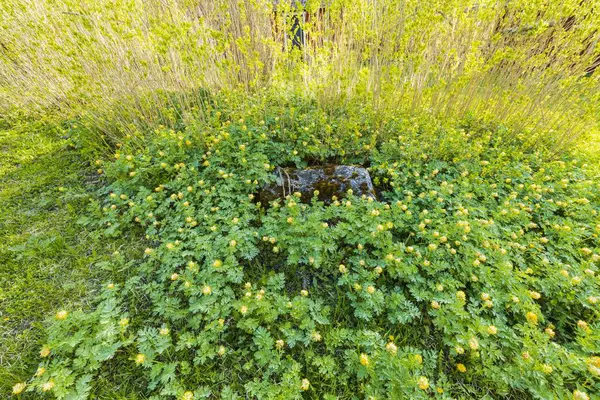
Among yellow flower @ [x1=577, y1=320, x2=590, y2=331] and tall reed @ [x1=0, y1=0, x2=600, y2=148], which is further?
tall reed @ [x1=0, y1=0, x2=600, y2=148]

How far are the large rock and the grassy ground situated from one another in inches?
56.7

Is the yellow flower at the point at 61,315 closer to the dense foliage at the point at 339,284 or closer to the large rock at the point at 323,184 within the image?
the dense foliage at the point at 339,284

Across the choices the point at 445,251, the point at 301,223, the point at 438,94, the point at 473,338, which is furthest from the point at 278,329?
the point at 438,94

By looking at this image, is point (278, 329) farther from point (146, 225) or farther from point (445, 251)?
point (146, 225)

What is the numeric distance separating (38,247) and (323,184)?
94.6 inches

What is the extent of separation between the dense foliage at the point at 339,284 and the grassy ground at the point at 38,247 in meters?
0.18

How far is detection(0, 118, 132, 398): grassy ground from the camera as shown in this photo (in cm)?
163

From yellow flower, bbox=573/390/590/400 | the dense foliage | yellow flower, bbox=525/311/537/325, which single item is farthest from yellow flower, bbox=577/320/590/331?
yellow flower, bbox=573/390/590/400

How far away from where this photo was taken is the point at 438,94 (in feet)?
10.5

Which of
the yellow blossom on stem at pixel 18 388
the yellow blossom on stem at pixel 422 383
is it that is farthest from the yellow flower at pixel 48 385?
the yellow blossom on stem at pixel 422 383

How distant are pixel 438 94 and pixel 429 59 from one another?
446 mm

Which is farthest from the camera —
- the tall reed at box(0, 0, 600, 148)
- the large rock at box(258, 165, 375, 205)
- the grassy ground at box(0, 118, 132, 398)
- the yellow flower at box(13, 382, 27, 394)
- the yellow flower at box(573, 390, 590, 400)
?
the tall reed at box(0, 0, 600, 148)

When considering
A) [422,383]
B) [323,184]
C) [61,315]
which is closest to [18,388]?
[61,315]

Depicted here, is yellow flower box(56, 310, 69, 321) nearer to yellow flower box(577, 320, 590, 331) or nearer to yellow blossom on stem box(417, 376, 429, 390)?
yellow blossom on stem box(417, 376, 429, 390)
